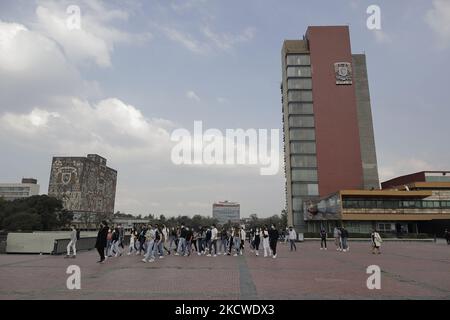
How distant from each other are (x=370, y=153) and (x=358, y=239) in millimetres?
36323

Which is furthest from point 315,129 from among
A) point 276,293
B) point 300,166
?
point 276,293

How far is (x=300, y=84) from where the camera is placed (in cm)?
6956

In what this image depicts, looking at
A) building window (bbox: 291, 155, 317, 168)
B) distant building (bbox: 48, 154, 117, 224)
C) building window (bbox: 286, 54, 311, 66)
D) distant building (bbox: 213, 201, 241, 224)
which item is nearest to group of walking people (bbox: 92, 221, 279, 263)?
building window (bbox: 291, 155, 317, 168)

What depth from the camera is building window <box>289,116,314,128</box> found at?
6800 centimetres

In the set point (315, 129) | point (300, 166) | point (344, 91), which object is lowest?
point (300, 166)

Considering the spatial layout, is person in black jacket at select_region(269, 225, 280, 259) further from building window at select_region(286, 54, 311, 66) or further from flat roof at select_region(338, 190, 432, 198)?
building window at select_region(286, 54, 311, 66)

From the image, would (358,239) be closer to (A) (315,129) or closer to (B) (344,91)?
(A) (315,129)

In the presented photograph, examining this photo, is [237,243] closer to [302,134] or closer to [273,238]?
[273,238]

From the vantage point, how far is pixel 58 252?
17.8 m

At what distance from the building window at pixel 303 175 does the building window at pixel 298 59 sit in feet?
77.2

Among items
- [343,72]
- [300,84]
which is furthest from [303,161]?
[343,72]

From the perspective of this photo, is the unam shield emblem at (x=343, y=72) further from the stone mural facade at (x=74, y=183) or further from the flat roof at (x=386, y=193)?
the stone mural facade at (x=74, y=183)

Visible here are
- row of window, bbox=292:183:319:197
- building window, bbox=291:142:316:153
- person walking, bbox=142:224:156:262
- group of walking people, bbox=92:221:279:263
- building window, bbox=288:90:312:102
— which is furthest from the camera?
building window, bbox=288:90:312:102

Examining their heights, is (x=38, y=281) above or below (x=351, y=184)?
below
